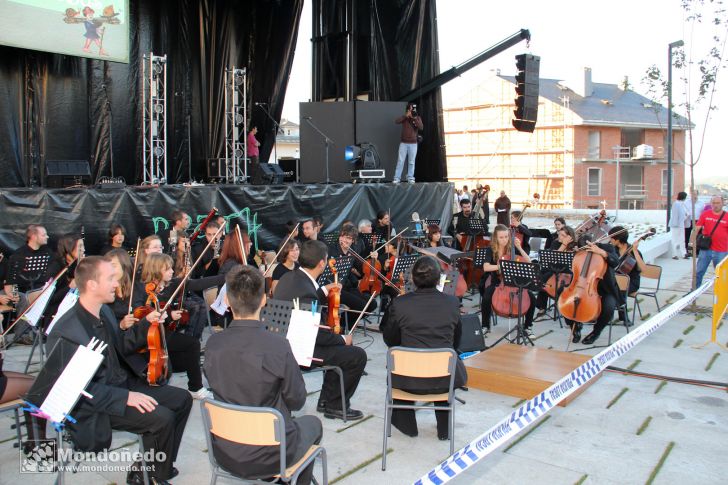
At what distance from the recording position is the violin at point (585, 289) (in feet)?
23.2

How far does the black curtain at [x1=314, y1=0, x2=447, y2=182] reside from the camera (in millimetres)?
15602

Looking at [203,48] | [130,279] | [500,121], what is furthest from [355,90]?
[500,121]

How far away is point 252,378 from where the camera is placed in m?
3.19

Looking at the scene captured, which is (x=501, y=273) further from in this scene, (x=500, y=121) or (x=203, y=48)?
(x=500, y=121)

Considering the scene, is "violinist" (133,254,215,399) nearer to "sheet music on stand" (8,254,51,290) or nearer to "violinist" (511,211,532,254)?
"sheet music on stand" (8,254,51,290)

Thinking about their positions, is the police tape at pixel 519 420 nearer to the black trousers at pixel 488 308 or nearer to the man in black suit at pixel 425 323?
the man in black suit at pixel 425 323

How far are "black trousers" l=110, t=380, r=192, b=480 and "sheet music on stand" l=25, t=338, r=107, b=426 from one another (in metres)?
0.43

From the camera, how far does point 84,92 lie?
13219 millimetres

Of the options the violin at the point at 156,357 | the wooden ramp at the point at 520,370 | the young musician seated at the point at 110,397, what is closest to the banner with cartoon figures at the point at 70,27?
the violin at the point at 156,357

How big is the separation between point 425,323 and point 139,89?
37.7 feet

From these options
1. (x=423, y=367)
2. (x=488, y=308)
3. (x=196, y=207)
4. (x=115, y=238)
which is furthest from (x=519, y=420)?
(x=196, y=207)

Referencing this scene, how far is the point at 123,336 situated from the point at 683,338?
22.1ft

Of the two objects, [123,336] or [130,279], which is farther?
[130,279]

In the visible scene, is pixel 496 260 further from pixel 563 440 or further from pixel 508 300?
pixel 563 440
